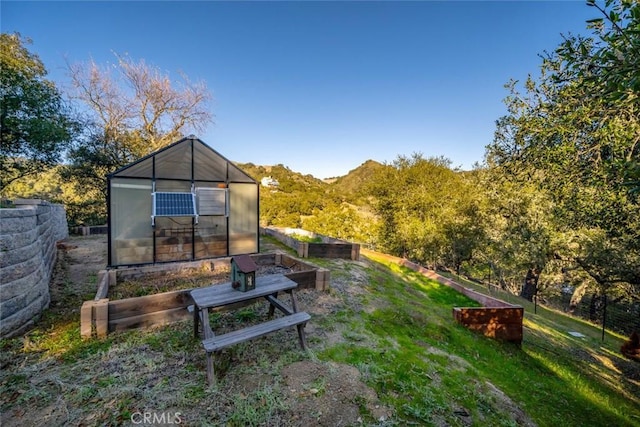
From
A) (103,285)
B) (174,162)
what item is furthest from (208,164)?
A: (103,285)

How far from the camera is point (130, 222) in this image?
5.83 meters

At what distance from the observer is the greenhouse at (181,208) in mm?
5801

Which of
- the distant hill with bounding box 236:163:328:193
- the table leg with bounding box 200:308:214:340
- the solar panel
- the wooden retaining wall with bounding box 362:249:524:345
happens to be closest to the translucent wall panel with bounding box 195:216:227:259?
the solar panel

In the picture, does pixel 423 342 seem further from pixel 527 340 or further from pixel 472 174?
pixel 472 174

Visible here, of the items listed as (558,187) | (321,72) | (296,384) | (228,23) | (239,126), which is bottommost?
(296,384)

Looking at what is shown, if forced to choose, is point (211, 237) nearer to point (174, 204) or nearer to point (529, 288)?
point (174, 204)

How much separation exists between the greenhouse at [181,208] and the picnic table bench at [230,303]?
3767 mm

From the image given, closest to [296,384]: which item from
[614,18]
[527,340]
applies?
[614,18]

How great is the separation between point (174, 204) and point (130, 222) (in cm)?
103

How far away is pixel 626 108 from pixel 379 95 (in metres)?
14.9

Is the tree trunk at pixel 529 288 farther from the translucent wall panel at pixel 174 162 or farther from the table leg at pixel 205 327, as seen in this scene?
the translucent wall panel at pixel 174 162

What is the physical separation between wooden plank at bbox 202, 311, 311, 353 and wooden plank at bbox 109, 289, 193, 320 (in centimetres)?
148

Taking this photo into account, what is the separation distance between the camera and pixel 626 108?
4613 millimetres

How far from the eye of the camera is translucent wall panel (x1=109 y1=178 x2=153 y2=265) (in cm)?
568
